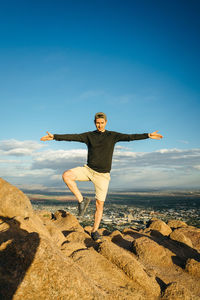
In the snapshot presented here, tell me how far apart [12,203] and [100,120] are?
437cm

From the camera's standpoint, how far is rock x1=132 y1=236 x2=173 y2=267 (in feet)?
25.0

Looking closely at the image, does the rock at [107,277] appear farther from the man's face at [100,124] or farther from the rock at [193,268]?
the man's face at [100,124]

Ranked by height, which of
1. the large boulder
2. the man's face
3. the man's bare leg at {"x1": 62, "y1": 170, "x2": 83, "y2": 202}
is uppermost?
the man's face

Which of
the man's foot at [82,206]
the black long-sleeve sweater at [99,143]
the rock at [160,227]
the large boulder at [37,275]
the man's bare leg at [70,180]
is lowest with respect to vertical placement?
the rock at [160,227]

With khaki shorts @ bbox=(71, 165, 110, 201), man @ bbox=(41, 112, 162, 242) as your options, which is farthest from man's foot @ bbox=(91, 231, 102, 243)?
khaki shorts @ bbox=(71, 165, 110, 201)

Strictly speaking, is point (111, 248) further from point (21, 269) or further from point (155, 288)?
point (21, 269)

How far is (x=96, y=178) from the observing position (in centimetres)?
773

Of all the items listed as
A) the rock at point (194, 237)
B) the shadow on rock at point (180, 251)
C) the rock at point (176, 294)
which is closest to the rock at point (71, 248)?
the rock at point (176, 294)

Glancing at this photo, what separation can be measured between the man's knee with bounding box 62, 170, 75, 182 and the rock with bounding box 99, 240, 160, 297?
235 cm

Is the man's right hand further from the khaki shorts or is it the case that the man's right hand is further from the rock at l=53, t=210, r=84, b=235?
A: the rock at l=53, t=210, r=84, b=235

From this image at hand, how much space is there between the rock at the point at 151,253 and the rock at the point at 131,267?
1.99 m

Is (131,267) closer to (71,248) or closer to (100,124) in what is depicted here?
(71,248)

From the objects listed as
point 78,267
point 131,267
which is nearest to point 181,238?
point 131,267

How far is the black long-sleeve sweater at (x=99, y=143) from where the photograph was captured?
24.8 feet
